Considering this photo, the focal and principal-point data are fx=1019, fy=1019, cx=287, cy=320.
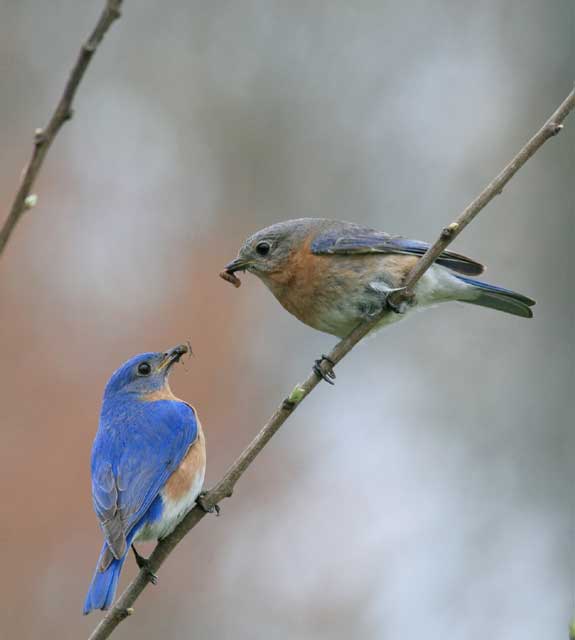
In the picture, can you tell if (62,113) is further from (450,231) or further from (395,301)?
(395,301)

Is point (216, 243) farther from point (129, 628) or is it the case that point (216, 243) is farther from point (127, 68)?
point (129, 628)

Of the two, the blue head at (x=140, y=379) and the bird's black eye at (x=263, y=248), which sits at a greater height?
the bird's black eye at (x=263, y=248)

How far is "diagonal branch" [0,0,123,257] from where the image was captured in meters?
1.48

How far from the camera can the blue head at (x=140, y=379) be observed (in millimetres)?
4816

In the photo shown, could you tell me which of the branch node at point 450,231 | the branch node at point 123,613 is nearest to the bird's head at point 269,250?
the branch node at point 450,231

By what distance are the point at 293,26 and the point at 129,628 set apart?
19.2ft

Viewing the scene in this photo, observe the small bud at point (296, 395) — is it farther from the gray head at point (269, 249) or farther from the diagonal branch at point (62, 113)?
the gray head at point (269, 249)

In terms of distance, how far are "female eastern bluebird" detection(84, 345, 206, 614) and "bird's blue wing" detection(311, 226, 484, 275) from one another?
78cm

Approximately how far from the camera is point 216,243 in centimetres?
847

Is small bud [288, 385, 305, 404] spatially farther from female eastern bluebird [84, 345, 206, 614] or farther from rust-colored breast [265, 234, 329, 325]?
rust-colored breast [265, 234, 329, 325]

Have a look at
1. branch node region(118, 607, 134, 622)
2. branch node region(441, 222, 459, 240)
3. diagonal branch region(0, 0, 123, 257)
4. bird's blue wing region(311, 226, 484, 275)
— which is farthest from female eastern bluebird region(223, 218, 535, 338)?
diagonal branch region(0, 0, 123, 257)

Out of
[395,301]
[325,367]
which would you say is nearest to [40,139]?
[325,367]

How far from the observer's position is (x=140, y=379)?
4832 millimetres

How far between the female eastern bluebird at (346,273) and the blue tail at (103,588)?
142 cm
